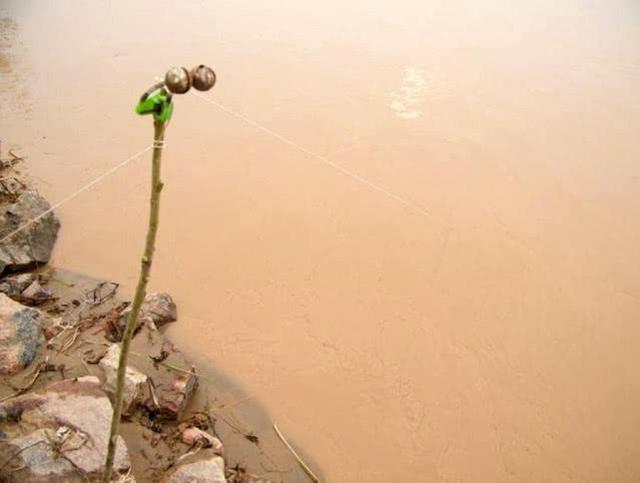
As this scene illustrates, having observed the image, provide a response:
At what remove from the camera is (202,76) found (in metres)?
1.24

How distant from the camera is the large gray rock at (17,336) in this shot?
247 centimetres

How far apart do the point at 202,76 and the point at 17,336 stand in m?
2.06

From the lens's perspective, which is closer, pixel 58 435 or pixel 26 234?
pixel 58 435

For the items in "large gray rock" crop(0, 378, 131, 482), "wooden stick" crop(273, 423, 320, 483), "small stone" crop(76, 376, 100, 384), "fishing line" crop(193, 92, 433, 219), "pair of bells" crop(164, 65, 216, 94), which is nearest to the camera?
"pair of bells" crop(164, 65, 216, 94)

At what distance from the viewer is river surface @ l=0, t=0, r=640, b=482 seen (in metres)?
2.91

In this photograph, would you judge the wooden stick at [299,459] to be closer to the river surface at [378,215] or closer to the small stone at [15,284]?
the river surface at [378,215]

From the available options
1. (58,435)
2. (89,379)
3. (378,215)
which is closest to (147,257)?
(58,435)

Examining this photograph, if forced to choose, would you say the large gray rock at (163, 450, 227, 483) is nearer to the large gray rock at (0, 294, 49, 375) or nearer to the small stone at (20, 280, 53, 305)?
the large gray rock at (0, 294, 49, 375)

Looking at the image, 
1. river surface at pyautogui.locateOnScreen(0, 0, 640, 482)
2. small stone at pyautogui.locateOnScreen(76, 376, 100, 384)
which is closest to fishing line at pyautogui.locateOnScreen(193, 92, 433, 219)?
river surface at pyautogui.locateOnScreen(0, 0, 640, 482)

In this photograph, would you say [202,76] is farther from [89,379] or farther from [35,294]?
[35,294]

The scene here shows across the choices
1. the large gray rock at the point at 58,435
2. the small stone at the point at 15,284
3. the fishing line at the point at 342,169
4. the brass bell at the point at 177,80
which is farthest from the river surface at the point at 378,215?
the brass bell at the point at 177,80

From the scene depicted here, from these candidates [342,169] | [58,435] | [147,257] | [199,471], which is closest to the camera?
[147,257]

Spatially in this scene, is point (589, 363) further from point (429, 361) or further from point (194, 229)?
point (194, 229)

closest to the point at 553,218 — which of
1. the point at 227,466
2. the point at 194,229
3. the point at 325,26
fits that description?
the point at 194,229
